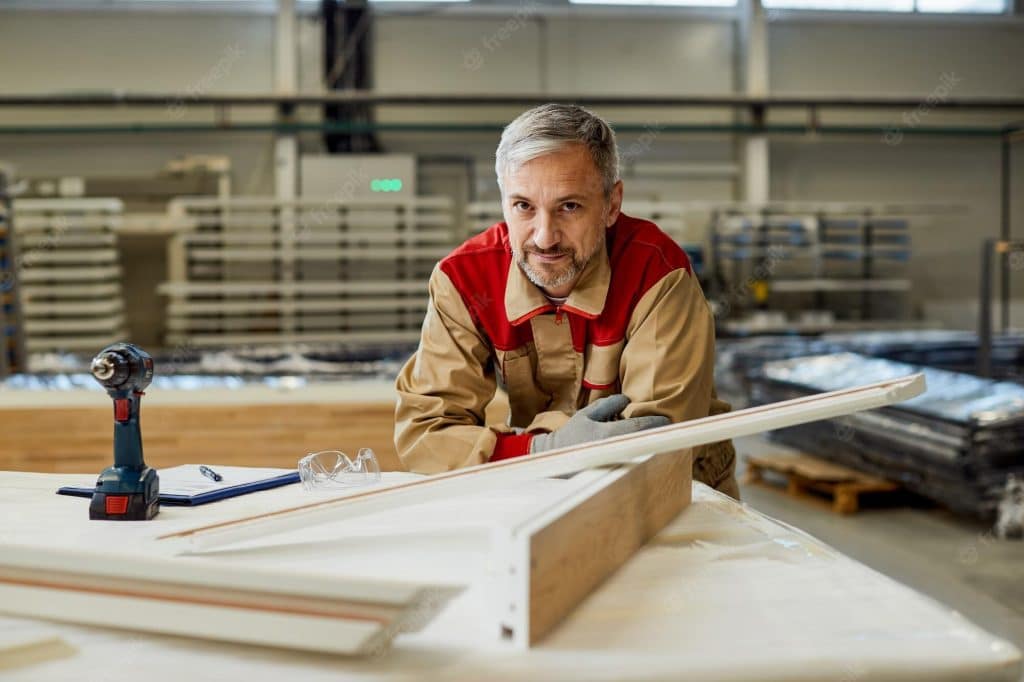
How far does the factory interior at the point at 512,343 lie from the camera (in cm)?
126

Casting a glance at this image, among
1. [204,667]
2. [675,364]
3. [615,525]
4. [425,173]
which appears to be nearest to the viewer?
[204,667]

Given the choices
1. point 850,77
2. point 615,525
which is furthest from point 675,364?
point 850,77

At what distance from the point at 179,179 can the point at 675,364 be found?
1077cm

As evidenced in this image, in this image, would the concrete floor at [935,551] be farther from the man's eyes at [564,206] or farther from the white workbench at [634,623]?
the white workbench at [634,623]

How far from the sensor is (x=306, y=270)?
465 inches

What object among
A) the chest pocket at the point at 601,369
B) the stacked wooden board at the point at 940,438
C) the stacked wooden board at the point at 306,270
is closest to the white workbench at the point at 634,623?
the chest pocket at the point at 601,369

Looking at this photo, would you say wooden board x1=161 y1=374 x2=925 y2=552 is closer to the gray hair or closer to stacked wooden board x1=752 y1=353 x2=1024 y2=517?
the gray hair

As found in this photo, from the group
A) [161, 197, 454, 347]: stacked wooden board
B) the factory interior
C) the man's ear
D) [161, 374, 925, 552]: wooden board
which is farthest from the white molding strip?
[161, 197, 454, 347]: stacked wooden board

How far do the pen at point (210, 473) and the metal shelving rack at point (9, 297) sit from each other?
5.34 m

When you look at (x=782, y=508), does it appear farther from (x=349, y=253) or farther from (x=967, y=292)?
(x=967, y=292)

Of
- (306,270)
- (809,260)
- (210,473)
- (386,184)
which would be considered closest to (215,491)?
(210,473)

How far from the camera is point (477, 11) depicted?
13180 mm

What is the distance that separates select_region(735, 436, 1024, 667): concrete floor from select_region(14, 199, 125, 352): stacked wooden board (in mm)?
7397

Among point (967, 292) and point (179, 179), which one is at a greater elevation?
point (179, 179)
